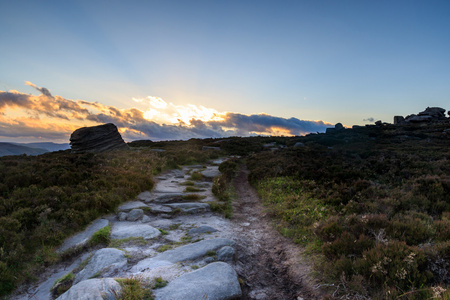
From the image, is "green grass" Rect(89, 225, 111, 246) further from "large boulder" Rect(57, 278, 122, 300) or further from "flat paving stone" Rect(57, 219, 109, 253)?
"large boulder" Rect(57, 278, 122, 300)

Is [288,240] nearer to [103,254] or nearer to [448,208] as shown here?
[103,254]

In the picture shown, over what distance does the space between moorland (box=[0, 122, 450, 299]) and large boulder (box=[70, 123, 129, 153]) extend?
10018mm

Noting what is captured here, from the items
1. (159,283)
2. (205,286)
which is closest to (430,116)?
(205,286)

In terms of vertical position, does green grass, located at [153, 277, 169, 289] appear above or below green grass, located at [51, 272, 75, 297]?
above

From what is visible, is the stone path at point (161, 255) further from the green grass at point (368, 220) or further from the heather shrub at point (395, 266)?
the heather shrub at point (395, 266)

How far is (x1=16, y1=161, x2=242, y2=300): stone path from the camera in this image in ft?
14.1

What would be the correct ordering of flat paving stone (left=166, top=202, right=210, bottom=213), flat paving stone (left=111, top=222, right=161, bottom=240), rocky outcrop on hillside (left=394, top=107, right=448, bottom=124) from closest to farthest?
flat paving stone (left=111, top=222, right=161, bottom=240), flat paving stone (left=166, top=202, right=210, bottom=213), rocky outcrop on hillside (left=394, top=107, right=448, bottom=124)

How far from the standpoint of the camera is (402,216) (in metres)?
7.18

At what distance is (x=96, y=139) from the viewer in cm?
2622

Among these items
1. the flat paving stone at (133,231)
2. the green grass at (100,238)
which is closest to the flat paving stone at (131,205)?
the flat paving stone at (133,231)

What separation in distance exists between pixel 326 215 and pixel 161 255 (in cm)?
615

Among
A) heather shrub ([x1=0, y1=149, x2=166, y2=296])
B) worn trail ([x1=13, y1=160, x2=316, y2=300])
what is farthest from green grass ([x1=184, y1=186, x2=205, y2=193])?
worn trail ([x1=13, y1=160, x2=316, y2=300])

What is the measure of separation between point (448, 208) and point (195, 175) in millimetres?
14189

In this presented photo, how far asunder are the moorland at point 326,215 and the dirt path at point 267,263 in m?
0.39
